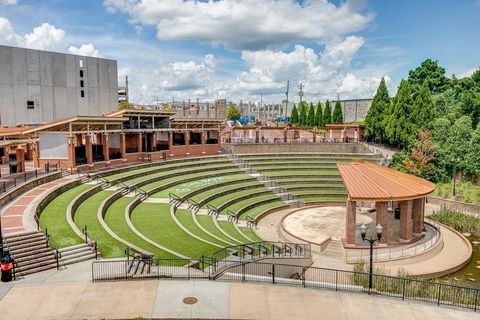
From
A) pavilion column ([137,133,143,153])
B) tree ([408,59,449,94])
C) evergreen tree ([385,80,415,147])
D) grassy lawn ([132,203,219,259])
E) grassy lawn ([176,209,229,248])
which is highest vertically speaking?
tree ([408,59,449,94])

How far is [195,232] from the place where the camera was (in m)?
23.5

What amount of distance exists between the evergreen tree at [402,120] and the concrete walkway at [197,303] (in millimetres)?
38010

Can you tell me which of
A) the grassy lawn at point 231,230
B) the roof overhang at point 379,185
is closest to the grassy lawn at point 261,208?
the grassy lawn at point 231,230

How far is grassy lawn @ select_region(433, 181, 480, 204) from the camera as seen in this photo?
37.6m

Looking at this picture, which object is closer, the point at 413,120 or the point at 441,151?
the point at 441,151

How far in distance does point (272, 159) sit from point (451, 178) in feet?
68.1

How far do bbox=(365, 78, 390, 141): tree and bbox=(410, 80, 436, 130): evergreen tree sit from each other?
7682 mm

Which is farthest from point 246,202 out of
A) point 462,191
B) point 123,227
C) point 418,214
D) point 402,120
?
point 402,120

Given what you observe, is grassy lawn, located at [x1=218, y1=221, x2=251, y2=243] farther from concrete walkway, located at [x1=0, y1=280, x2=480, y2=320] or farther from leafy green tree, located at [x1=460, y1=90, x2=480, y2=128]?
leafy green tree, located at [x1=460, y1=90, x2=480, y2=128]

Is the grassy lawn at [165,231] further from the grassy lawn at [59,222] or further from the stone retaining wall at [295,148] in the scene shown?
the stone retaining wall at [295,148]

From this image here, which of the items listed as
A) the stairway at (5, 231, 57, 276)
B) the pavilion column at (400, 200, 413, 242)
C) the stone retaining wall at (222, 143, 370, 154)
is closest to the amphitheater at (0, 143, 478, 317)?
the stairway at (5, 231, 57, 276)

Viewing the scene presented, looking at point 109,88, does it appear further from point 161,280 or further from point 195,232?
point 161,280

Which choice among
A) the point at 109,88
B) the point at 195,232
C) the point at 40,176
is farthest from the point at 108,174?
the point at 109,88

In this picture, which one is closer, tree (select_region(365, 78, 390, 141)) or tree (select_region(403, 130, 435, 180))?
tree (select_region(403, 130, 435, 180))
